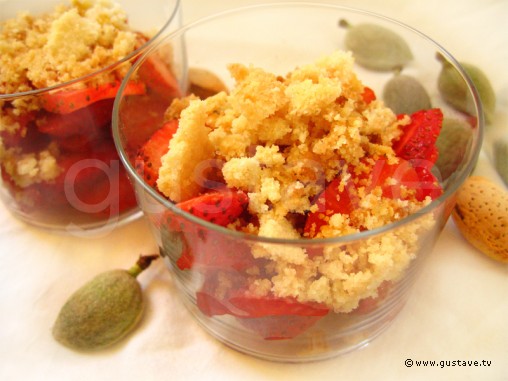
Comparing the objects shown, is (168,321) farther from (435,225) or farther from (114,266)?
(435,225)

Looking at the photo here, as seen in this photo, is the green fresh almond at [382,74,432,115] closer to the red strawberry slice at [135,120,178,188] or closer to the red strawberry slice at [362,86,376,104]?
the red strawberry slice at [362,86,376,104]

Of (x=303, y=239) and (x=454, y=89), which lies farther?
(x=454, y=89)

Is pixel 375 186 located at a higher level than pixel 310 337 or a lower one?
higher

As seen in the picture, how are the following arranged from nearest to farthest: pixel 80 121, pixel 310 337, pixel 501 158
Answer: pixel 310 337, pixel 80 121, pixel 501 158

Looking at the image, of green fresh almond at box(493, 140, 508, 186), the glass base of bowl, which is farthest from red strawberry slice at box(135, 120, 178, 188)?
green fresh almond at box(493, 140, 508, 186)

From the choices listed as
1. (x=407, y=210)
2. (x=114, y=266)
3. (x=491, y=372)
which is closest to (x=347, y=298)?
(x=407, y=210)

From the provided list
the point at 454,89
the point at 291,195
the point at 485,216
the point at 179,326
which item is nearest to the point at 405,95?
the point at 454,89

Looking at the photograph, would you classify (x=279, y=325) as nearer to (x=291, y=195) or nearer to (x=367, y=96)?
(x=291, y=195)
